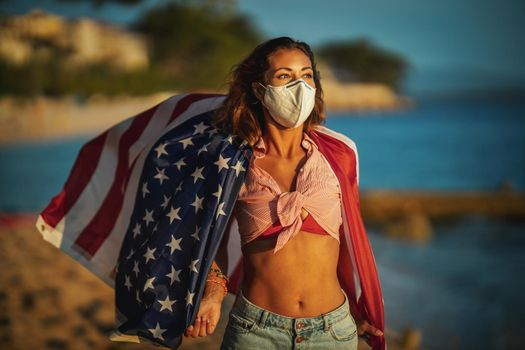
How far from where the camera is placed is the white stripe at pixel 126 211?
112 inches

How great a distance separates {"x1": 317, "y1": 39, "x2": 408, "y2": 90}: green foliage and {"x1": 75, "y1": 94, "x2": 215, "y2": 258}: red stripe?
88.3 meters

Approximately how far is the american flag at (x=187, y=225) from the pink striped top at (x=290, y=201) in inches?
1.9

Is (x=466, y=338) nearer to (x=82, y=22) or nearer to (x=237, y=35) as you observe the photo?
A: (x=82, y=22)

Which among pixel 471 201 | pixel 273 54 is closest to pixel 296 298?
pixel 273 54

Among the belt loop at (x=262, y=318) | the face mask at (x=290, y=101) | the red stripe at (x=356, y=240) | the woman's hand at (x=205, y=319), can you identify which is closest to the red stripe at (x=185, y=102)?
the face mask at (x=290, y=101)

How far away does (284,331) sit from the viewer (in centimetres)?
223

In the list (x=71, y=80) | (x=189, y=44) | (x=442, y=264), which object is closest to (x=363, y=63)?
(x=189, y=44)

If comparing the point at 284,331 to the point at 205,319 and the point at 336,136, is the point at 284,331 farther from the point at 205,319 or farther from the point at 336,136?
the point at 336,136

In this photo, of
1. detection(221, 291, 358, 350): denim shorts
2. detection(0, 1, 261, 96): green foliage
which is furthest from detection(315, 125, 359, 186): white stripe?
detection(0, 1, 261, 96): green foliage

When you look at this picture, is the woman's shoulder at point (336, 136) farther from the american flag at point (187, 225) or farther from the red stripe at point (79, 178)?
the red stripe at point (79, 178)

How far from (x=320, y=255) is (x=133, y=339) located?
2.88 feet

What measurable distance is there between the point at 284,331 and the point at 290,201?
49 centimetres

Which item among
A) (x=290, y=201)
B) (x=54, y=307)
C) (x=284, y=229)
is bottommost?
(x=54, y=307)

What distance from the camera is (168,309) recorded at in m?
2.45
